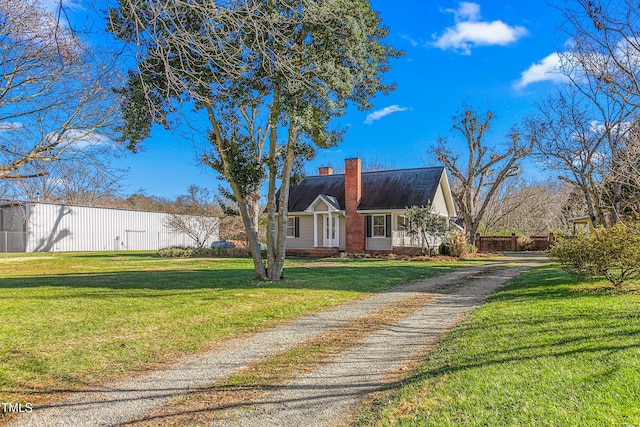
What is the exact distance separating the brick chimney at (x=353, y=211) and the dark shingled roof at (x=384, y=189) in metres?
0.59

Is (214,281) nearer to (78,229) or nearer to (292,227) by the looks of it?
(292,227)

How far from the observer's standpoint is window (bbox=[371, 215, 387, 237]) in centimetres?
2695

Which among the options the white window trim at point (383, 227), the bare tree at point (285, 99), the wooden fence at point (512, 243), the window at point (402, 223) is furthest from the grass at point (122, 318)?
the wooden fence at point (512, 243)

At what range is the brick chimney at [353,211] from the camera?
2692 cm

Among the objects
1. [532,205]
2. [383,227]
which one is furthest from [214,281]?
[532,205]

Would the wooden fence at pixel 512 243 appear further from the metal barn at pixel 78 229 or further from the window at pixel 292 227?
the metal barn at pixel 78 229

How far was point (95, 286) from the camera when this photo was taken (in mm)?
11695

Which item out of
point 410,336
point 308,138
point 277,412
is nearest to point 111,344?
point 277,412

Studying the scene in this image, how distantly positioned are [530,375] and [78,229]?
38669mm

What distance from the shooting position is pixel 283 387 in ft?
14.2

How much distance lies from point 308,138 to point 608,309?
807 centimetres

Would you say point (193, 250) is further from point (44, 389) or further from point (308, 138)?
point (44, 389)

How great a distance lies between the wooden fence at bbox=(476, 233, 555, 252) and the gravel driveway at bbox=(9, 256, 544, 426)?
30.1 m
